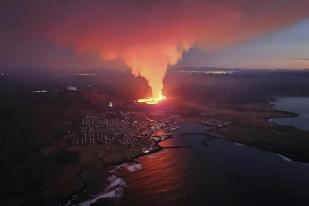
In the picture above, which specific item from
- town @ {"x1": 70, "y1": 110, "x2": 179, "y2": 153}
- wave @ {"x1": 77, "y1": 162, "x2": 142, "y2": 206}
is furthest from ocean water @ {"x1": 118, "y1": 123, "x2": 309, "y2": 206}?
town @ {"x1": 70, "y1": 110, "x2": 179, "y2": 153}

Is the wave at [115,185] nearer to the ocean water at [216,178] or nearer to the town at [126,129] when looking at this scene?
the ocean water at [216,178]

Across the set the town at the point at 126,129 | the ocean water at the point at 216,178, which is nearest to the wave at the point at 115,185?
the ocean water at the point at 216,178

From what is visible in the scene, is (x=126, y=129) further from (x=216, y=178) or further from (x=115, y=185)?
(x=115, y=185)

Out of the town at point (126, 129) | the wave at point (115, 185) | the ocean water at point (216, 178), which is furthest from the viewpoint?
the town at point (126, 129)

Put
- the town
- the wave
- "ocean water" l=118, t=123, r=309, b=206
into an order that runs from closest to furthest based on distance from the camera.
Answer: the wave
"ocean water" l=118, t=123, r=309, b=206
the town

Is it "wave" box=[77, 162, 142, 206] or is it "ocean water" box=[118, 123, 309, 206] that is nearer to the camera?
"wave" box=[77, 162, 142, 206]

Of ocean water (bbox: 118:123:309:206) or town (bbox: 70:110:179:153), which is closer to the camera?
ocean water (bbox: 118:123:309:206)

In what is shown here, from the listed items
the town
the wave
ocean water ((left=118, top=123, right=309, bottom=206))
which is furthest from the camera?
the town

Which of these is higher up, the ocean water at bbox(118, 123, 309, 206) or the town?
the town

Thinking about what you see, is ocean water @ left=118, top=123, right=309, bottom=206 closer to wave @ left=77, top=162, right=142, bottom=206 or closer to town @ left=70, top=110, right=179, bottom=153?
wave @ left=77, top=162, right=142, bottom=206
